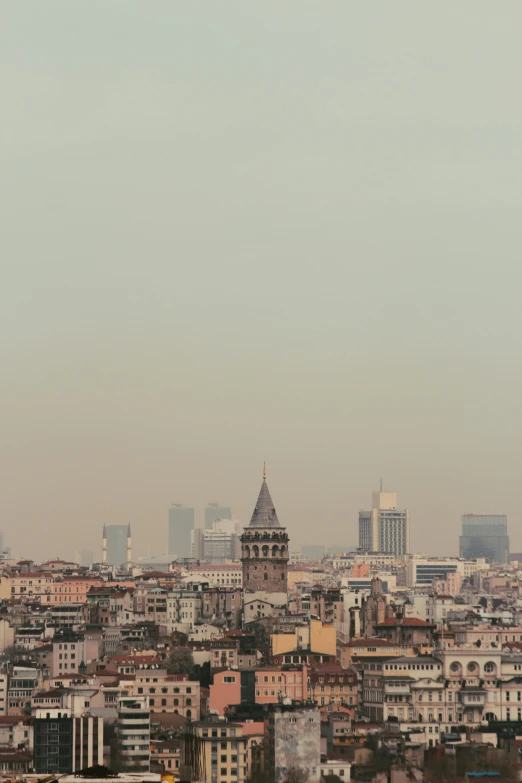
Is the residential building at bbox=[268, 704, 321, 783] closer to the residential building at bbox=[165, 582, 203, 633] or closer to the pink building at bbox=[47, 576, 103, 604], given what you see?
the residential building at bbox=[165, 582, 203, 633]

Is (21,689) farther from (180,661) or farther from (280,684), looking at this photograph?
Answer: (280,684)

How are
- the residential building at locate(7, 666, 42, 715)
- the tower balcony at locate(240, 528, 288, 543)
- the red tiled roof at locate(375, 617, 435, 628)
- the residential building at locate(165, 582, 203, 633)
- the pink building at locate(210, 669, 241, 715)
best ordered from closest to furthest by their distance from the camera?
1. the pink building at locate(210, 669, 241, 715)
2. the residential building at locate(7, 666, 42, 715)
3. the red tiled roof at locate(375, 617, 435, 628)
4. the tower balcony at locate(240, 528, 288, 543)
5. the residential building at locate(165, 582, 203, 633)

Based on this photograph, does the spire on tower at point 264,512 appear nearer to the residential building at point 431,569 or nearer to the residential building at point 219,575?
the residential building at point 219,575

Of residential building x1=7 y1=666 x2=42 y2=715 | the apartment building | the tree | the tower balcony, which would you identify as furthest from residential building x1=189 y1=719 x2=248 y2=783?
the tower balcony

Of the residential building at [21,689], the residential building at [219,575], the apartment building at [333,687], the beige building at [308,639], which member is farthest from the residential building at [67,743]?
the residential building at [219,575]

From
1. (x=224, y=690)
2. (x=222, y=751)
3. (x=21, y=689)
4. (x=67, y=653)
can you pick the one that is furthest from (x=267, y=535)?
(x=222, y=751)
